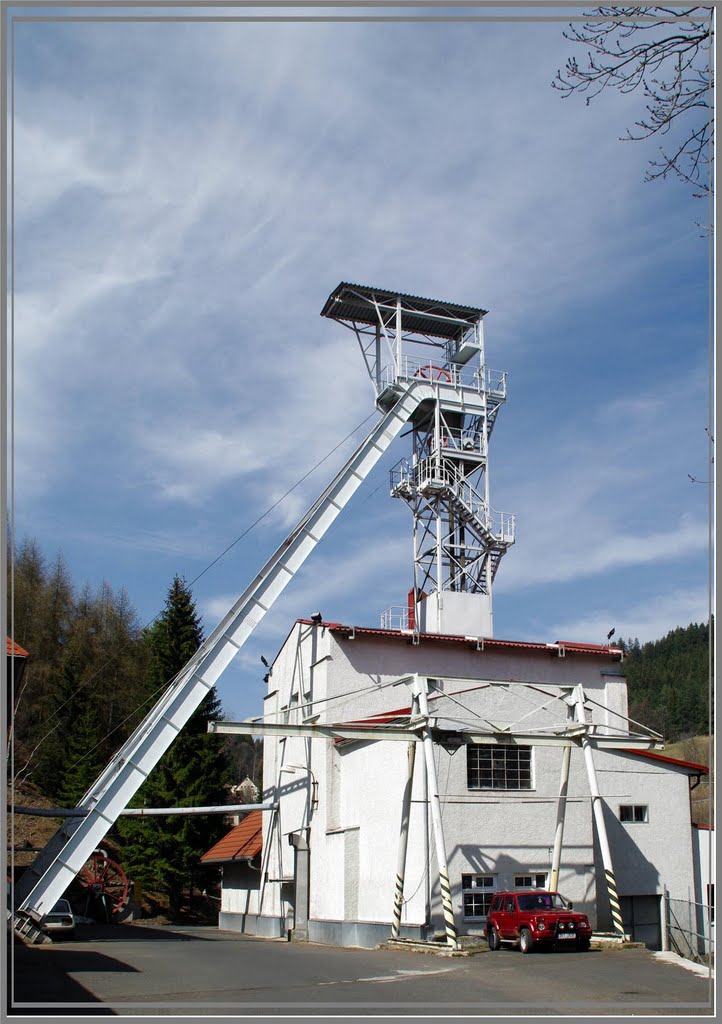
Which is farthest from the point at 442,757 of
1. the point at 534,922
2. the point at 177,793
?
the point at 177,793

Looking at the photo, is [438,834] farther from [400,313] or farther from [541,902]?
[400,313]

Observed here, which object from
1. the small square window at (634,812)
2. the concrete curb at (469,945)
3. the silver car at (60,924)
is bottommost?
the silver car at (60,924)

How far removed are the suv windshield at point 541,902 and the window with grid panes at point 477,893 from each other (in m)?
2.90

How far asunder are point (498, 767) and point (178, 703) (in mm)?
8517

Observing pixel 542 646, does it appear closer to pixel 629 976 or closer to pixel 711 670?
pixel 629 976

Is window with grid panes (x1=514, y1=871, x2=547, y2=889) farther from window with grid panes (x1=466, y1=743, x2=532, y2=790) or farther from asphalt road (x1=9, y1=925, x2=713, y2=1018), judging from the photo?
asphalt road (x1=9, y1=925, x2=713, y2=1018)

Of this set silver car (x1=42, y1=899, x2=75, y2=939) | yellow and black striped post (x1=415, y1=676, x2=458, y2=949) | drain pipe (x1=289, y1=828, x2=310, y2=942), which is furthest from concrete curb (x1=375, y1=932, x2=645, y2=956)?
silver car (x1=42, y1=899, x2=75, y2=939)

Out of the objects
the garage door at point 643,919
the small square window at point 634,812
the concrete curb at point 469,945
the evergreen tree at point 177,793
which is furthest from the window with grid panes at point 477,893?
the evergreen tree at point 177,793

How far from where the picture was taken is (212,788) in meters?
46.4

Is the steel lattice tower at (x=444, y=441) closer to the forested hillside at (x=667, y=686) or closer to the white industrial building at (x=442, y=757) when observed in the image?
the white industrial building at (x=442, y=757)

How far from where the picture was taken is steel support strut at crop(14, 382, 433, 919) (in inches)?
877

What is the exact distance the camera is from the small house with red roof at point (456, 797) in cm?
2275
